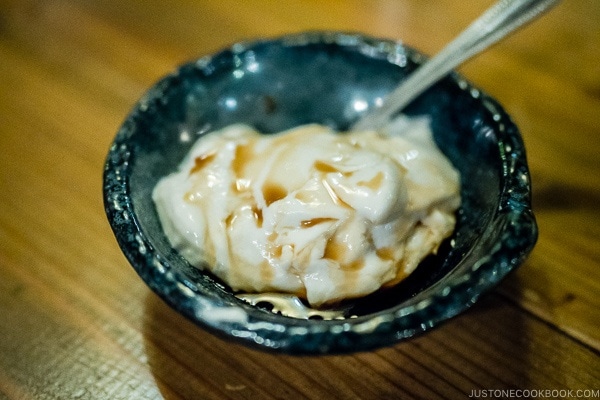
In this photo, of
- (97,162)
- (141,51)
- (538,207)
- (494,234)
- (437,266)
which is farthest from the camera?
(141,51)

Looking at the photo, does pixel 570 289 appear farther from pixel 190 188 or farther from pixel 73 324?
pixel 73 324

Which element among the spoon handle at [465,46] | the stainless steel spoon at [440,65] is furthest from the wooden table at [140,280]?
the spoon handle at [465,46]

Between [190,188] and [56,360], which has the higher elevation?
[190,188]

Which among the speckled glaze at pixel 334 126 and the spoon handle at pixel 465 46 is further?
the spoon handle at pixel 465 46

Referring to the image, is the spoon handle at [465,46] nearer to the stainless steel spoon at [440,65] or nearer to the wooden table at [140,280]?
the stainless steel spoon at [440,65]

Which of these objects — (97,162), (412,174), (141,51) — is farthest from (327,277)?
(141,51)

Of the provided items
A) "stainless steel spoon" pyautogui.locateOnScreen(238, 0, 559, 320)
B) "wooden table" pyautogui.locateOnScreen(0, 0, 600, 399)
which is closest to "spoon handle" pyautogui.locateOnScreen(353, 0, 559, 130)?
"stainless steel spoon" pyautogui.locateOnScreen(238, 0, 559, 320)
